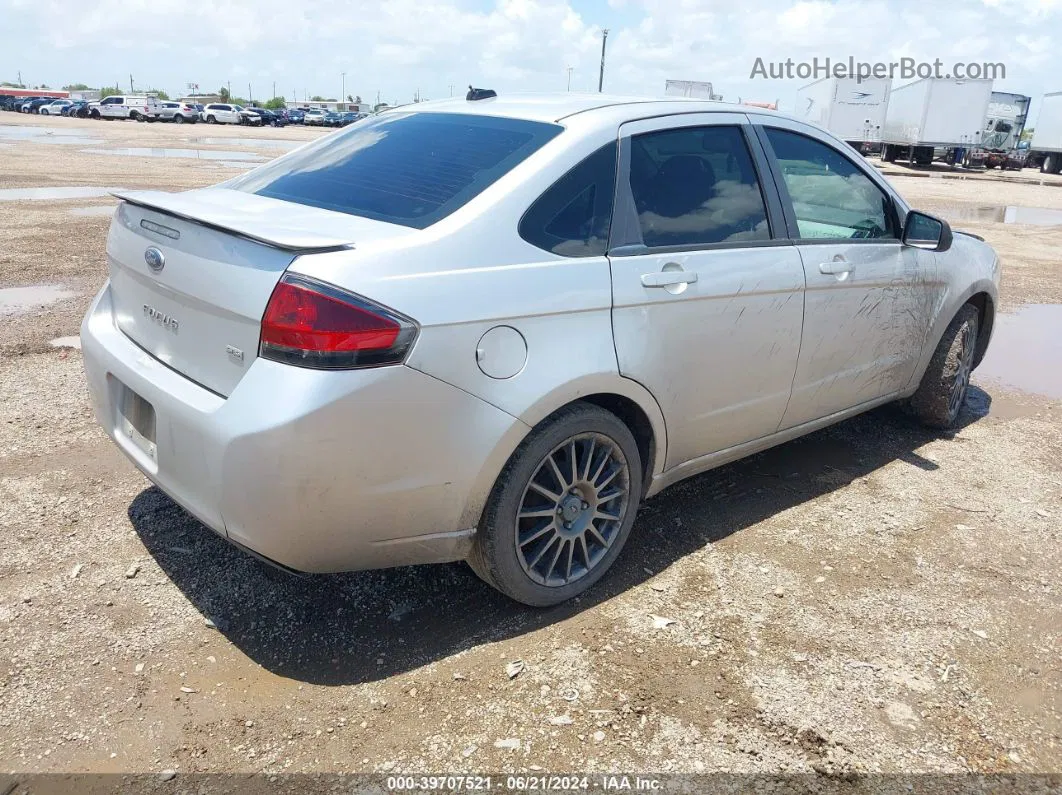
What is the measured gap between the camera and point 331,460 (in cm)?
241

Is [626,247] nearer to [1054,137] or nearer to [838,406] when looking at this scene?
[838,406]

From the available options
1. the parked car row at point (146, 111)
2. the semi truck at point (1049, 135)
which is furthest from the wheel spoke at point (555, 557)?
the parked car row at point (146, 111)

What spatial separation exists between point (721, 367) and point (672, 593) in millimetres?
924

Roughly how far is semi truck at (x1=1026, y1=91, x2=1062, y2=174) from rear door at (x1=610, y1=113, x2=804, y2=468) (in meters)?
41.8

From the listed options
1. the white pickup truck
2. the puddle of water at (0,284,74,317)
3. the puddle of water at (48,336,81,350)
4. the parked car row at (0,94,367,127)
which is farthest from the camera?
the parked car row at (0,94,367,127)

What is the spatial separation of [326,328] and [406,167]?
100cm

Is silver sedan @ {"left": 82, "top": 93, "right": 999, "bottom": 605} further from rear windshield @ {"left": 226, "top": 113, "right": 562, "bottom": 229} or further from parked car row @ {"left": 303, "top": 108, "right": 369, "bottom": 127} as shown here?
parked car row @ {"left": 303, "top": 108, "right": 369, "bottom": 127}

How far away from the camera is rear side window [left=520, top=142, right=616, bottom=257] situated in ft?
9.31

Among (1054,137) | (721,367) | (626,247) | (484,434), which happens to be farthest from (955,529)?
(1054,137)

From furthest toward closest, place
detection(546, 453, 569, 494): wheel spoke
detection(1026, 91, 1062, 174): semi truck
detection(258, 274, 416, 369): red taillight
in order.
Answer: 1. detection(1026, 91, 1062, 174): semi truck
2. detection(546, 453, 569, 494): wheel spoke
3. detection(258, 274, 416, 369): red taillight

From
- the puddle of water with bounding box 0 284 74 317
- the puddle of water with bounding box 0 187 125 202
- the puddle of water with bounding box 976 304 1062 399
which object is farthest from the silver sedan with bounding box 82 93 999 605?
the puddle of water with bounding box 0 187 125 202

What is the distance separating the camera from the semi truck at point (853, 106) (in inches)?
1374

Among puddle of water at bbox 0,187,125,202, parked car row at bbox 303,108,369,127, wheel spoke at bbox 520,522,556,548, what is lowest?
wheel spoke at bbox 520,522,556,548

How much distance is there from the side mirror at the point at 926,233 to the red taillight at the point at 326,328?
10.1ft
